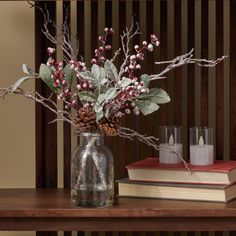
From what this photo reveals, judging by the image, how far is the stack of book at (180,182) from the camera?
138 cm

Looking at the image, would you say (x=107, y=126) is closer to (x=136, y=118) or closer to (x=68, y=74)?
(x=68, y=74)

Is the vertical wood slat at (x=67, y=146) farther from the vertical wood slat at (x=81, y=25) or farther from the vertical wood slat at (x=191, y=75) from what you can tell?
the vertical wood slat at (x=191, y=75)

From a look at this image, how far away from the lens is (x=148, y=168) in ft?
4.70

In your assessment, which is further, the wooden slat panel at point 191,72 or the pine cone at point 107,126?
the wooden slat panel at point 191,72

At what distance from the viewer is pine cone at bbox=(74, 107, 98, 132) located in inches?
52.3

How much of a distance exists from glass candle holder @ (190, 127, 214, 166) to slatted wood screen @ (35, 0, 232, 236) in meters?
0.14

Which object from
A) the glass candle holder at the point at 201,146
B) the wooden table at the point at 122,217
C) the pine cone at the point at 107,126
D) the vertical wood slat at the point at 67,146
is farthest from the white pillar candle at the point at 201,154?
the vertical wood slat at the point at 67,146

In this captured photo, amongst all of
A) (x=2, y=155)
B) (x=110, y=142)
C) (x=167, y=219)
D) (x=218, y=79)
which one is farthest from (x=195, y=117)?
(x=2, y=155)

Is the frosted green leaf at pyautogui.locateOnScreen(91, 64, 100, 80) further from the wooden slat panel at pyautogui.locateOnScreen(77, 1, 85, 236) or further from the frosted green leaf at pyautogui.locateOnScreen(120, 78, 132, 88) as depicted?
the wooden slat panel at pyautogui.locateOnScreen(77, 1, 85, 236)

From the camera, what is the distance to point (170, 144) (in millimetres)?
1496

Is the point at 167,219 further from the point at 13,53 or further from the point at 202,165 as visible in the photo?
the point at 13,53

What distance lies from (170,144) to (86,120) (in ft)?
0.85

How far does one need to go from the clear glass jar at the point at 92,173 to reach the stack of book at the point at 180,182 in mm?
106

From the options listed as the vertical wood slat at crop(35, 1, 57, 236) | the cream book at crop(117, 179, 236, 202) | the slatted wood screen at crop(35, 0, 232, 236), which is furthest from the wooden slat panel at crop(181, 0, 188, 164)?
the vertical wood slat at crop(35, 1, 57, 236)
